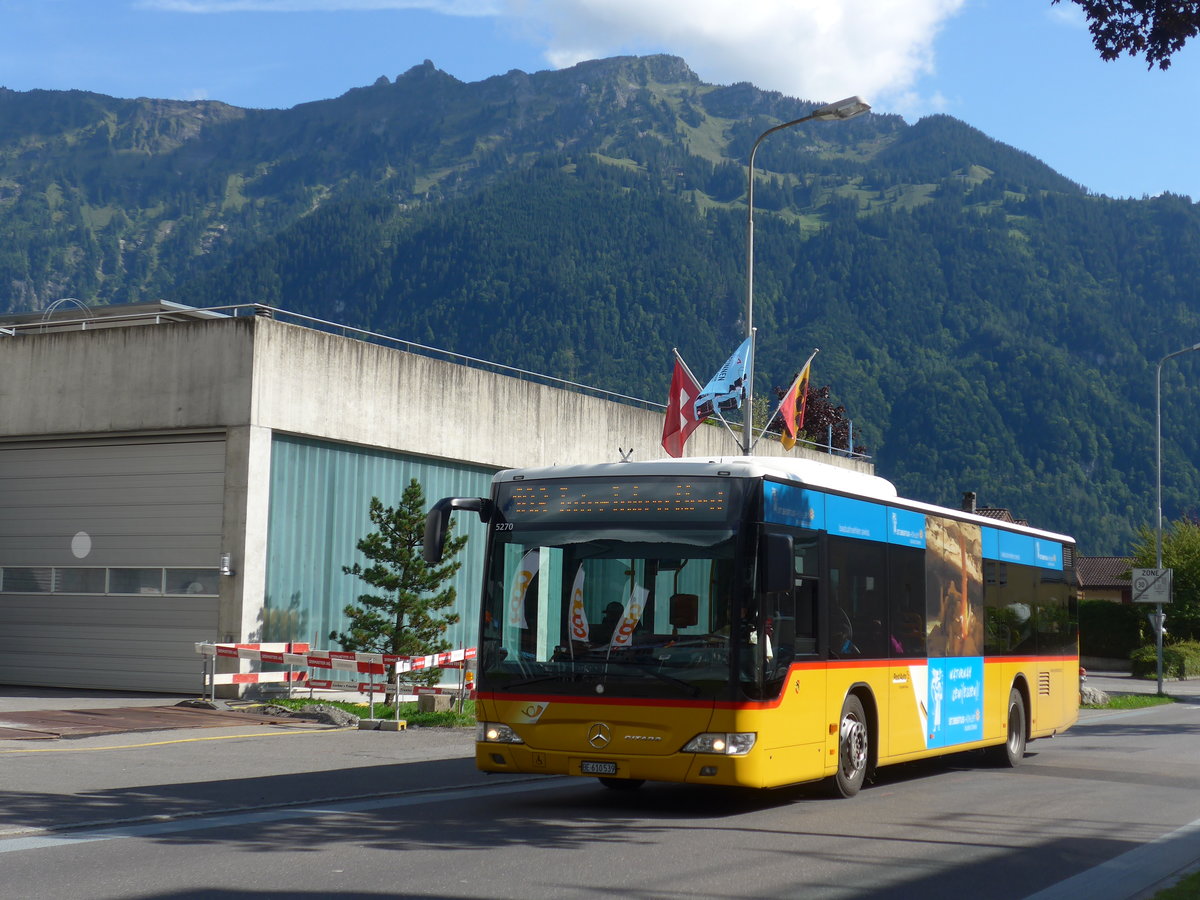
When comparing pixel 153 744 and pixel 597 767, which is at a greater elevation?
pixel 597 767

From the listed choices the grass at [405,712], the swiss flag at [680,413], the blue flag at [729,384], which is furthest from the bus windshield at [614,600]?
the swiss flag at [680,413]

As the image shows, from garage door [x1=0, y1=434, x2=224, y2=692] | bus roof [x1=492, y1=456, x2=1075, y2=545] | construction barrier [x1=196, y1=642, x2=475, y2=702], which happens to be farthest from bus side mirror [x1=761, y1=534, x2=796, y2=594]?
garage door [x1=0, y1=434, x2=224, y2=692]

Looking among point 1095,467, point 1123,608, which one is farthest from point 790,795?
point 1095,467

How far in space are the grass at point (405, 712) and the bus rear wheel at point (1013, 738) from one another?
7164 millimetres

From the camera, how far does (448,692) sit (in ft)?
77.6

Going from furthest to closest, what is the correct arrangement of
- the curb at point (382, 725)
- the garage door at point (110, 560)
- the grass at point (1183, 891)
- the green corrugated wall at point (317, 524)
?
the green corrugated wall at point (317, 524) < the garage door at point (110, 560) < the curb at point (382, 725) < the grass at point (1183, 891)

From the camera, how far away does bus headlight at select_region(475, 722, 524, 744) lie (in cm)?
1200

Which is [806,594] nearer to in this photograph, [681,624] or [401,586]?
[681,624]

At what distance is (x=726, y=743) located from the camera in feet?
37.2

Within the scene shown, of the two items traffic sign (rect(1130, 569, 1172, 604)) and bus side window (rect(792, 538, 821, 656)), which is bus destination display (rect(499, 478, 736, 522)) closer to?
bus side window (rect(792, 538, 821, 656))

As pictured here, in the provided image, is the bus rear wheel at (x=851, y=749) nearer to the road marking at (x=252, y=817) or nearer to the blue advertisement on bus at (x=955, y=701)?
the blue advertisement on bus at (x=955, y=701)

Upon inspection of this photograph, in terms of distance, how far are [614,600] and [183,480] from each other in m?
15.0

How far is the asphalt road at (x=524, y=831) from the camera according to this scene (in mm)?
8602

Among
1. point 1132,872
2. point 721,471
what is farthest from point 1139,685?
point 1132,872
